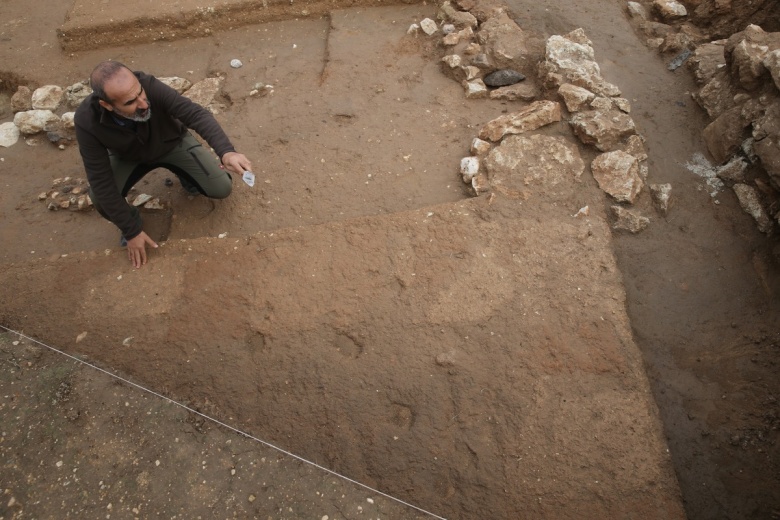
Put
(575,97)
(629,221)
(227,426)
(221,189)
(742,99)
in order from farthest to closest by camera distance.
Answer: (575,97)
(742,99)
(221,189)
(629,221)
(227,426)

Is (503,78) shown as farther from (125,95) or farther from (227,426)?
(227,426)

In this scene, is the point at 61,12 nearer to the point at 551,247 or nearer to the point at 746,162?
the point at 551,247

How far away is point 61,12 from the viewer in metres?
4.75

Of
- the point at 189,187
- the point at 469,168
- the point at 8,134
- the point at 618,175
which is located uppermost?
the point at 618,175

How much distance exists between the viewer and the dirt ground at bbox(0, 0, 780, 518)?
199cm

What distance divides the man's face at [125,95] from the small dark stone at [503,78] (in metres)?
2.27

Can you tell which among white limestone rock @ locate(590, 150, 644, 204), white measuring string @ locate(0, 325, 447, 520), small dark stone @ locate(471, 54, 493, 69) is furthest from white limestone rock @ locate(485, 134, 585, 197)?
white measuring string @ locate(0, 325, 447, 520)

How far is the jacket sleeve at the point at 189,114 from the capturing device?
8.45 feet

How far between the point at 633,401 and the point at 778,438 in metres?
0.71

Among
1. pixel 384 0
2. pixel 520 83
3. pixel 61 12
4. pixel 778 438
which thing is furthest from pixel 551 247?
pixel 61 12

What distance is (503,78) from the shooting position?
360 centimetres

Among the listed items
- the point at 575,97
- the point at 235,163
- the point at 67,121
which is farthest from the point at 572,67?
the point at 67,121

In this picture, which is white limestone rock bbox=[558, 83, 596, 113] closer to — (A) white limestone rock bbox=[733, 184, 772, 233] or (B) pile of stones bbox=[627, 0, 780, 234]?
(B) pile of stones bbox=[627, 0, 780, 234]

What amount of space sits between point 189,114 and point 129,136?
1.03 ft
